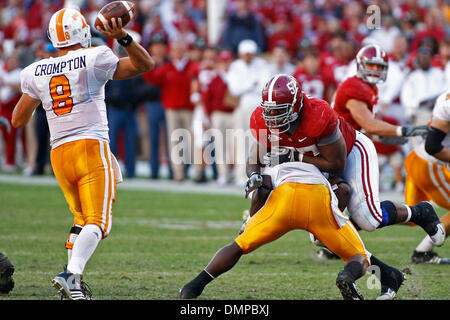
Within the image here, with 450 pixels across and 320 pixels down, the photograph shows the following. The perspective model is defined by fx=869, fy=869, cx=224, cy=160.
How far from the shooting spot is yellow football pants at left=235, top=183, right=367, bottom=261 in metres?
5.16

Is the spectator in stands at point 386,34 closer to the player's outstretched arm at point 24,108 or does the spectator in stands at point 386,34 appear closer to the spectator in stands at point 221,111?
the spectator in stands at point 221,111

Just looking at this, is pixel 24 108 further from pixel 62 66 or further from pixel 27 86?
pixel 62 66

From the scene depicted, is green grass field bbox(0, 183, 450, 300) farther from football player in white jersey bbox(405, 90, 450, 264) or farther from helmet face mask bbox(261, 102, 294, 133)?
helmet face mask bbox(261, 102, 294, 133)

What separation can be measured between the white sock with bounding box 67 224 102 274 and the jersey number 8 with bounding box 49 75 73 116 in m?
0.77

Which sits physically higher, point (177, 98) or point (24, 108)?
point (24, 108)

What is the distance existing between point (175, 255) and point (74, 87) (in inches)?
87.5

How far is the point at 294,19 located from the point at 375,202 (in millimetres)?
11139

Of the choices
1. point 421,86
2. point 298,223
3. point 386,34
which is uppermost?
point 386,34

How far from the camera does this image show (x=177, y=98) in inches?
514

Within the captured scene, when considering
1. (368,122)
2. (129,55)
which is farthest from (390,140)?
(129,55)

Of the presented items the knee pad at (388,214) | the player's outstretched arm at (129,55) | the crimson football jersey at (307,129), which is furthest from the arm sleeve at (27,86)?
the knee pad at (388,214)

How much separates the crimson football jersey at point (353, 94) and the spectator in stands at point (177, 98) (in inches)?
247
